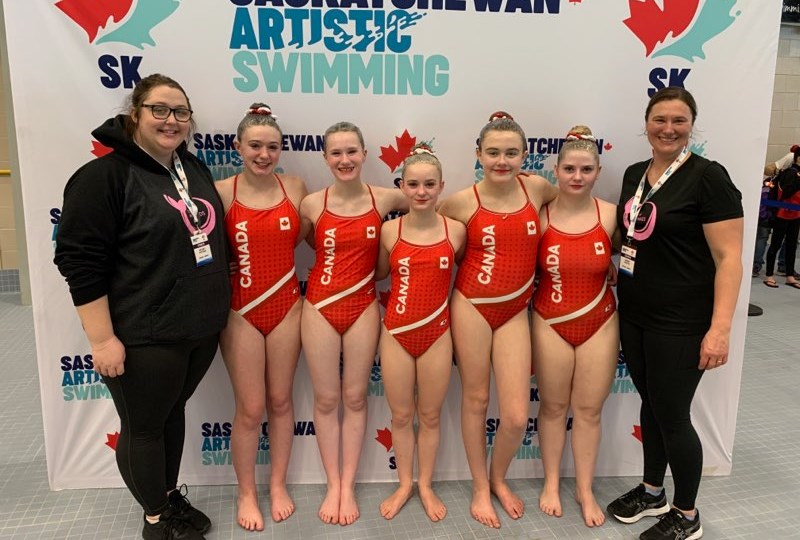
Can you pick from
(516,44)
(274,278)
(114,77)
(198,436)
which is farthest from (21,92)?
(516,44)

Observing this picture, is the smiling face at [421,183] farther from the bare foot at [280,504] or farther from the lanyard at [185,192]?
the bare foot at [280,504]

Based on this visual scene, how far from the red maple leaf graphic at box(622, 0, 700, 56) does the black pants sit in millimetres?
5108

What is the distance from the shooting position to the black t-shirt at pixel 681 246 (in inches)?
76.7

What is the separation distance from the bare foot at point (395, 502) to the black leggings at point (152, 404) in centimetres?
93

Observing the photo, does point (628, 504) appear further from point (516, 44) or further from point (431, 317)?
point (516, 44)

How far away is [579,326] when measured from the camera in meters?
2.30

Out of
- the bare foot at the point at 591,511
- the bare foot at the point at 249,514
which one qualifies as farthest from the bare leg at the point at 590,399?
the bare foot at the point at 249,514

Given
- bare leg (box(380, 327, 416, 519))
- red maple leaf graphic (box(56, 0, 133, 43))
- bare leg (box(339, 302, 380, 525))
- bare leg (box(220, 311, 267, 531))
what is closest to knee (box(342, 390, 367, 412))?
bare leg (box(339, 302, 380, 525))

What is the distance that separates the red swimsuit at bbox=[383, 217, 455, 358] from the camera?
2.24m

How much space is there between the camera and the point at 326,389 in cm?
240

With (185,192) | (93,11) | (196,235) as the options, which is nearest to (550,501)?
(196,235)

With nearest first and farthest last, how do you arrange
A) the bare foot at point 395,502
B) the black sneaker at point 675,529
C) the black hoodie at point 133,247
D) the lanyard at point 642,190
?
the black hoodie at point 133,247
the lanyard at point 642,190
the black sneaker at point 675,529
the bare foot at point 395,502

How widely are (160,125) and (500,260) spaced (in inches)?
54.3

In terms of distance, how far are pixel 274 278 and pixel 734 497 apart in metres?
2.40
